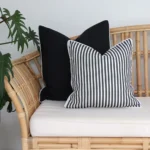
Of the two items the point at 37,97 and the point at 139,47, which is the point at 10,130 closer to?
the point at 37,97

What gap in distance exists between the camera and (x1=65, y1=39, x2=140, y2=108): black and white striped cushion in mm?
1370

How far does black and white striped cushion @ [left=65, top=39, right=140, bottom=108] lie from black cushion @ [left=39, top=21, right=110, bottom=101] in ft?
0.41

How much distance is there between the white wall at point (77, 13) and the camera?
1739 mm

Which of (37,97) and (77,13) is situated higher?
(77,13)

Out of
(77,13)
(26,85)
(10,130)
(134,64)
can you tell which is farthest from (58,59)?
(10,130)

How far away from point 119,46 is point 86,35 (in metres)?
0.23

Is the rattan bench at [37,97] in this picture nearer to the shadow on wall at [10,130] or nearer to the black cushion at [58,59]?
the black cushion at [58,59]

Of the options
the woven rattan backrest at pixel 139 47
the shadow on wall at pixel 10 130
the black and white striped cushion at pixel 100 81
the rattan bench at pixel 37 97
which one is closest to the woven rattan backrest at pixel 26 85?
the rattan bench at pixel 37 97

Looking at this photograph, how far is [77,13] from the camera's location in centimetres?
177

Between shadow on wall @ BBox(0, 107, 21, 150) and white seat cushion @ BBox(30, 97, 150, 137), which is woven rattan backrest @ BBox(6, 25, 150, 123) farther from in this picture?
shadow on wall @ BBox(0, 107, 21, 150)

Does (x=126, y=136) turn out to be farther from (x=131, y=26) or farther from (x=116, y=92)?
(x=131, y=26)

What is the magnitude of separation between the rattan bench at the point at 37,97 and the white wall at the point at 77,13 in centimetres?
11

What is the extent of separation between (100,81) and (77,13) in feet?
2.01

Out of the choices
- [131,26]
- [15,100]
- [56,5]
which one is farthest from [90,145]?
[56,5]
